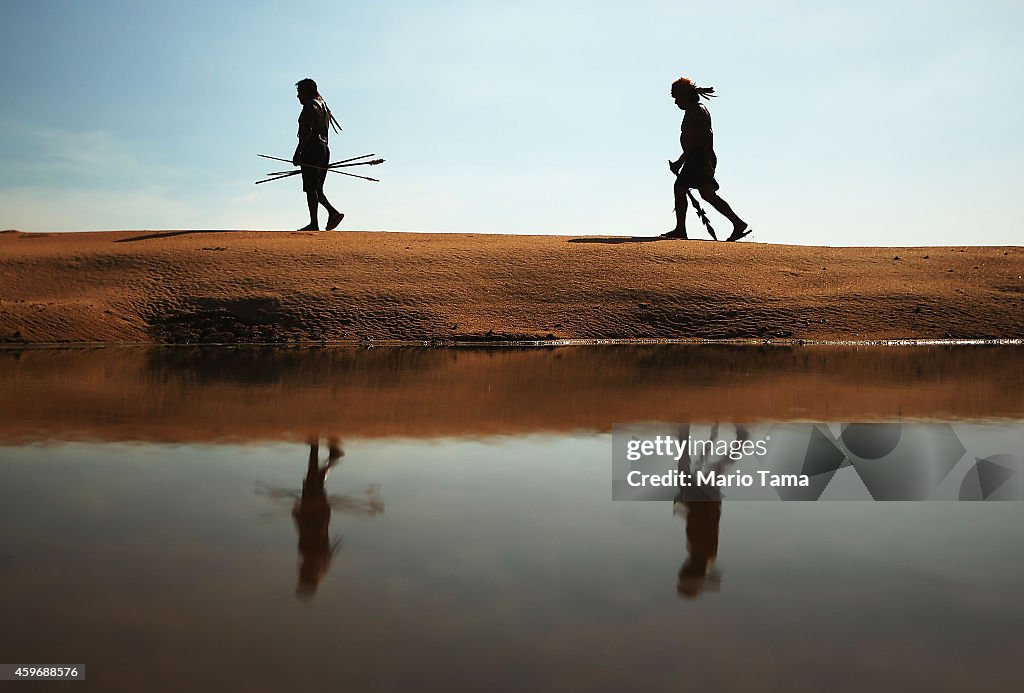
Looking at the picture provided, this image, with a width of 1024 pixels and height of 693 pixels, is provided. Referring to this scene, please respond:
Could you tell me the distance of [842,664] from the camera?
7.49 ft

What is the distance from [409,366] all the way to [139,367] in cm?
318

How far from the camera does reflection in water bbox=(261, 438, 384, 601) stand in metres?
2.95

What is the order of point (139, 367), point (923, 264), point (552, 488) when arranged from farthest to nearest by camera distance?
point (923, 264) < point (139, 367) < point (552, 488)

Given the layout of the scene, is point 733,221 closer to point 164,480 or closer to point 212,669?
point 164,480

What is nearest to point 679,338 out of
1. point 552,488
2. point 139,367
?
point 139,367

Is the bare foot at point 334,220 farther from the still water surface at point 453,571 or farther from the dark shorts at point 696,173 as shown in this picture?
the still water surface at point 453,571

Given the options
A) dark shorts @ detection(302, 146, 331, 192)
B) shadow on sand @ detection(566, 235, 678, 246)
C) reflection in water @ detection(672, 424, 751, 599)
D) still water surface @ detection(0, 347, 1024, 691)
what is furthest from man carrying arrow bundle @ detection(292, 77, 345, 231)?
reflection in water @ detection(672, 424, 751, 599)

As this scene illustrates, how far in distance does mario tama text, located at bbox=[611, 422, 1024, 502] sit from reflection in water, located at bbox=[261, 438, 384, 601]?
1.12 metres

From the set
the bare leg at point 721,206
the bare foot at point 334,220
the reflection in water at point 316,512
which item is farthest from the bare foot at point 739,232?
the reflection in water at point 316,512

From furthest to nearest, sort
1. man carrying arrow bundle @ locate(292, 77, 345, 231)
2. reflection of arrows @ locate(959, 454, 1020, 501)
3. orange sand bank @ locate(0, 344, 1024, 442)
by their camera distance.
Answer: man carrying arrow bundle @ locate(292, 77, 345, 231)
orange sand bank @ locate(0, 344, 1024, 442)
reflection of arrows @ locate(959, 454, 1020, 501)

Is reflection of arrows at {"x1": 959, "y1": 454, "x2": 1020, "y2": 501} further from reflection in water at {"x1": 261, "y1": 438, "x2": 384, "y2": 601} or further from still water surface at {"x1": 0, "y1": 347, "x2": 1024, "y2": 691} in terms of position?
reflection in water at {"x1": 261, "y1": 438, "x2": 384, "y2": 601}

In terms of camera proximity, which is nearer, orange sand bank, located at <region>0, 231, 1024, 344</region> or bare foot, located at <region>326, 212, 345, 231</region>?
orange sand bank, located at <region>0, 231, 1024, 344</region>

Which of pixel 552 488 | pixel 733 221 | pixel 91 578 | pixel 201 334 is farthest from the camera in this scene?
pixel 733 221

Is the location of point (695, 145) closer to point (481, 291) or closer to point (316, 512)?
point (481, 291)
